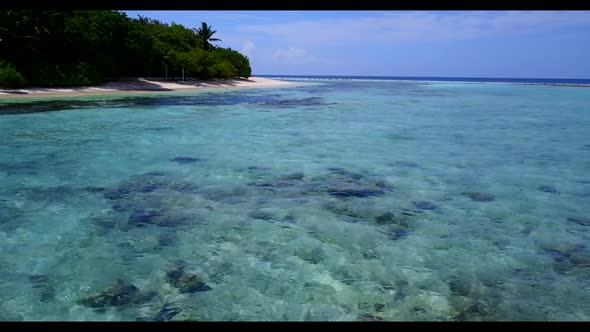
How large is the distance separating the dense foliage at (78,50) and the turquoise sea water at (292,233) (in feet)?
82.9

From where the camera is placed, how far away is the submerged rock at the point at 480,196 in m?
7.37

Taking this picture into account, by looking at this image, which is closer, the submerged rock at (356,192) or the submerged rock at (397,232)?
the submerged rock at (397,232)

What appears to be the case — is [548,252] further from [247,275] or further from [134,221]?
[134,221]

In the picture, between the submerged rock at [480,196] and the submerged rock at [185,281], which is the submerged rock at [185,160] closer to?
the submerged rock at [185,281]

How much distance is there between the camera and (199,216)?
6.29 m

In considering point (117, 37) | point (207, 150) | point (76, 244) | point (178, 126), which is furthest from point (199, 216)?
point (117, 37)

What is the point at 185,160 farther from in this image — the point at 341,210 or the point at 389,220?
the point at 389,220

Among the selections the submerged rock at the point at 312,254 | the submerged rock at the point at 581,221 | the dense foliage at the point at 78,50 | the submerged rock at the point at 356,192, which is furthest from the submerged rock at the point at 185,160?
the dense foliage at the point at 78,50

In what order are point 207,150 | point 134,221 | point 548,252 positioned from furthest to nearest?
point 207,150 → point 134,221 → point 548,252

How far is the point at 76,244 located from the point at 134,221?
925mm

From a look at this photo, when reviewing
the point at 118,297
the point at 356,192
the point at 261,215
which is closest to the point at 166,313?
the point at 118,297

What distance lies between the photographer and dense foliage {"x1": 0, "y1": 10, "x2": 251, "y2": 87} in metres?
34.7

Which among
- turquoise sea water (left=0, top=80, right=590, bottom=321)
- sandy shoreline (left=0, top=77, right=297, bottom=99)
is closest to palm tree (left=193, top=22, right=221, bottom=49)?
sandy shoreline (left=0, top=77, right=297, bottom=99)

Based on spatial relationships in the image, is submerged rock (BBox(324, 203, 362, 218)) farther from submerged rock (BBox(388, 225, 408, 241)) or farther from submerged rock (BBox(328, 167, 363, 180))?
submerged rock (BBox(328, 167, 363, 180))
